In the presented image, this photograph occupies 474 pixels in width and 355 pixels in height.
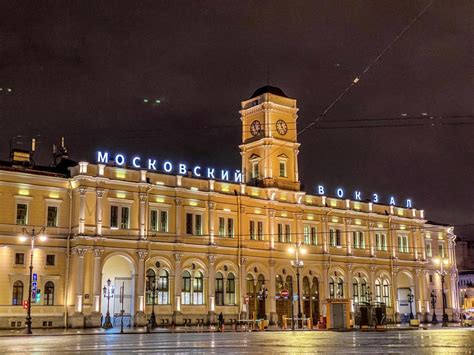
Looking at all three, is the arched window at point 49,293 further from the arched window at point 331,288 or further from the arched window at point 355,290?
the arched window at point 355,290

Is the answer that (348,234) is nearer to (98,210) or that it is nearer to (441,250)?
(441,250)

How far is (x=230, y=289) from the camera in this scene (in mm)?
69000

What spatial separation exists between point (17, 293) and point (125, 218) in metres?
11.9

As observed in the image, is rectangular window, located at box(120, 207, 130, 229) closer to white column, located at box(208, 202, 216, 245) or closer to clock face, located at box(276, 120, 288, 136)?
white column, located at box(208, 202, 216, 245)

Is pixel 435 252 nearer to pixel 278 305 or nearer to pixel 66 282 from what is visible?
pixel 278 305

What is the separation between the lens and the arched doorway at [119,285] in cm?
6191

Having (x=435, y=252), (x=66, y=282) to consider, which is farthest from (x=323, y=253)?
(x=66, y=282)

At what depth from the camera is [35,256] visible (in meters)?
57.2

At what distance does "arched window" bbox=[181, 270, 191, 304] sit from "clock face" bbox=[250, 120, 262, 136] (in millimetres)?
19327

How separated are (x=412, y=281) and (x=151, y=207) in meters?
40.2

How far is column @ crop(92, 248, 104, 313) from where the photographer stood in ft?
190

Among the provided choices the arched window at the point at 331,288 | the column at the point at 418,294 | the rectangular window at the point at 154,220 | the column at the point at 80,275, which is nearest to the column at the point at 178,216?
the rectangular window at the point at 154,220

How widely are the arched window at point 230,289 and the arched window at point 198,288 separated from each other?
3.25m

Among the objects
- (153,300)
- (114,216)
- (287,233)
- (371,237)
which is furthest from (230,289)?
(371,237)
